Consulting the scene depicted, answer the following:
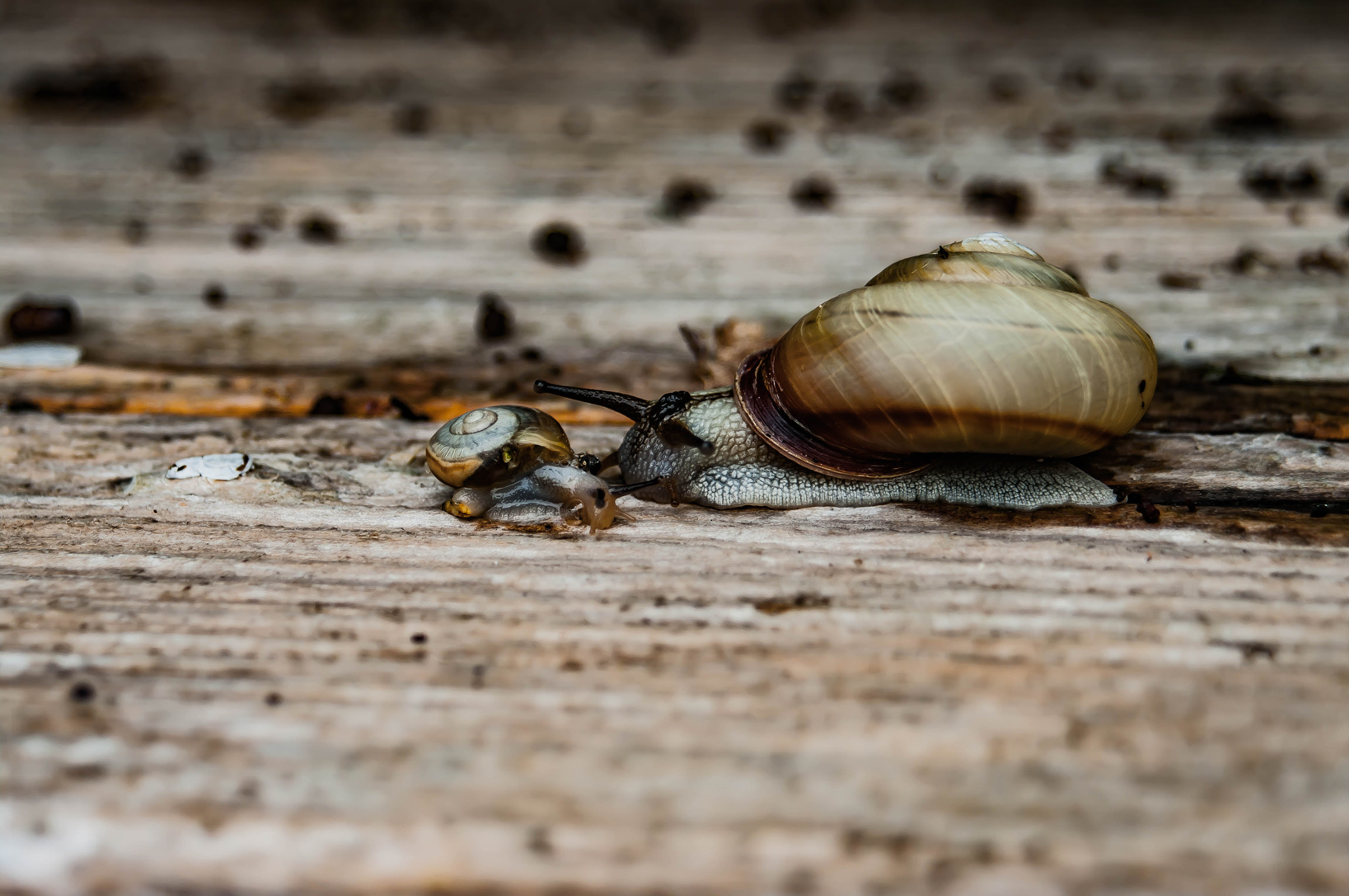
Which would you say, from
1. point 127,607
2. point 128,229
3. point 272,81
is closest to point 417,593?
point 127,607

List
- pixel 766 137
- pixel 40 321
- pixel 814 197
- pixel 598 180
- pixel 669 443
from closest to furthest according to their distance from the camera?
1. pixel 669 443
2. pixel 40 321
3. pixel 814 197
4. pixel 598 180
5. pixel 766 137

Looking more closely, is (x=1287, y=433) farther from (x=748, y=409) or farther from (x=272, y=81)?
(x=272, y=81)

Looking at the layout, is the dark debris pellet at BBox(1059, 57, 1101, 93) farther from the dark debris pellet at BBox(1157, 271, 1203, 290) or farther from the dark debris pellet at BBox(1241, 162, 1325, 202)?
the dark debris pellet at BBox(1157, 271, 1203, 290)

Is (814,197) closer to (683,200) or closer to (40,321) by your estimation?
(683,200)

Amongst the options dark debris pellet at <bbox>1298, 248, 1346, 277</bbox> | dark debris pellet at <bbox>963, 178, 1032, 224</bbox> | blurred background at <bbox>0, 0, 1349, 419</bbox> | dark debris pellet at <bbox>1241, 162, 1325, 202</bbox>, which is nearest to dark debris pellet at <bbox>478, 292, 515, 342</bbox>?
blurred background at <bbox>0, 0, 1349, 419</bbox>

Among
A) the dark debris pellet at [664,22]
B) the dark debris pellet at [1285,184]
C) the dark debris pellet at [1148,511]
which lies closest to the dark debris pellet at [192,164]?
the dark debris pellet at [664,22]

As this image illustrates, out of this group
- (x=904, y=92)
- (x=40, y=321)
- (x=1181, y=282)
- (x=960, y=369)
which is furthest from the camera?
(x=904, y=92)

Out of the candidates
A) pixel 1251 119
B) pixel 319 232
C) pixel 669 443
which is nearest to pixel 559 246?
pixel 319 232
